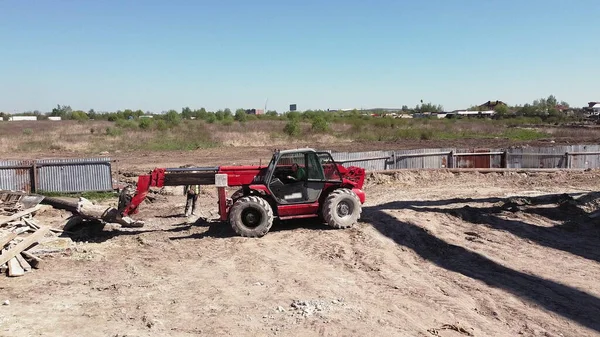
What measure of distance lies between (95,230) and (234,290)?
5231mm

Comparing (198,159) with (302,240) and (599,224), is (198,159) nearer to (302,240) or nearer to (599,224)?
(302,240)

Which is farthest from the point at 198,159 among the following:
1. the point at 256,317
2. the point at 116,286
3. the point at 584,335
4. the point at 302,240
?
the point at 584,335

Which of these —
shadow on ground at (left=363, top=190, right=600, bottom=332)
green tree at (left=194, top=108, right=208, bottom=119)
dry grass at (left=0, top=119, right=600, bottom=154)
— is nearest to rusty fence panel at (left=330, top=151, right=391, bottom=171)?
shadow on ground at (left=363, top=190, right=600, bottom=332)

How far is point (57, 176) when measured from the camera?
16.8 metres

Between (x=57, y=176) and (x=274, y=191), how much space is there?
32.1 feet

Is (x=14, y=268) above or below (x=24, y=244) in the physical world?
below

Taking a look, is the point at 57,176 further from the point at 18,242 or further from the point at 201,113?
the point at 201,113

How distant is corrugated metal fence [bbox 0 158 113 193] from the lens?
16.6 meters

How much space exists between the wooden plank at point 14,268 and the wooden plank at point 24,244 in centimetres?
10

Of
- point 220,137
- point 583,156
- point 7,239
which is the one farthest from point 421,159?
point 220,137

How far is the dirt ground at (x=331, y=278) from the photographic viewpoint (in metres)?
6.58

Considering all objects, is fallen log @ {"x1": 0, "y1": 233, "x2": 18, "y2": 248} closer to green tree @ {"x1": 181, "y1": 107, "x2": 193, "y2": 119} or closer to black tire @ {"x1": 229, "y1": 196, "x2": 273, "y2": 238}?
black tire @ {"x1": 229, "y1": 196, "x2": 273, "y2": 238}

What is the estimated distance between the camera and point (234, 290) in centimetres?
786

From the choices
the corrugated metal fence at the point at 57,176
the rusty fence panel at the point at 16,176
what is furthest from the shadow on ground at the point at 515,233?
the rusty fence panel at the point at 16,176
